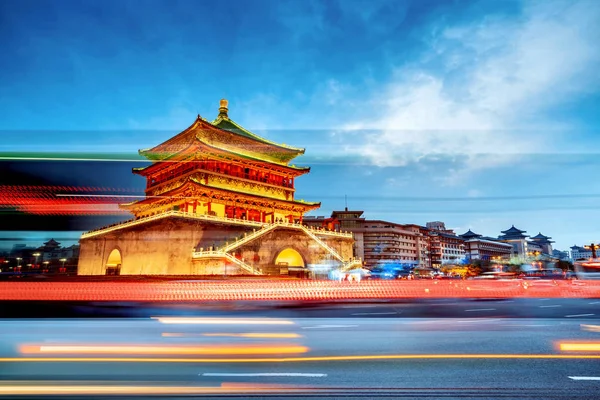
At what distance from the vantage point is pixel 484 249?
7225 centimetres

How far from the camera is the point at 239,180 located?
32.0 metres

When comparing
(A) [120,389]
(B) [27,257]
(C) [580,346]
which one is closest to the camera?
(A) [120,389]

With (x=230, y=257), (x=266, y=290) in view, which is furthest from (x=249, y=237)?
(x=266, y=290)

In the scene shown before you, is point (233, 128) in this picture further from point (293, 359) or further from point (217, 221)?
point (293, 359)

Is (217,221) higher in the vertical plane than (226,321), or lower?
higher

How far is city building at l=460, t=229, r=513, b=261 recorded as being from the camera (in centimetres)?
7081

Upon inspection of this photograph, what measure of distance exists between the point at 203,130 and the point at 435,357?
99.8 feet

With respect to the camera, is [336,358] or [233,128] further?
[233,128]

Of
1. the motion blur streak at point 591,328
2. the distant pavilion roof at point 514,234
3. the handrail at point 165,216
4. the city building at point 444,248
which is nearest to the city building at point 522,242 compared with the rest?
the distant pavilion roof at point 514,234

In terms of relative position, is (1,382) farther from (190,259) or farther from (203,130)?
(203,130)

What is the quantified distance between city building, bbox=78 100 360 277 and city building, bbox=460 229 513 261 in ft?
152

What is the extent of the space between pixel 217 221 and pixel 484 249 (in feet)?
198

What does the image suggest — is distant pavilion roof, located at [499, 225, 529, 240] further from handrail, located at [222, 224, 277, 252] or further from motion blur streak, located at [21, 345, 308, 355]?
motion blur streak, located at [21, 345, 308, 355]

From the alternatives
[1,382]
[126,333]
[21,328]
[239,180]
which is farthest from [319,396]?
[239,180]
